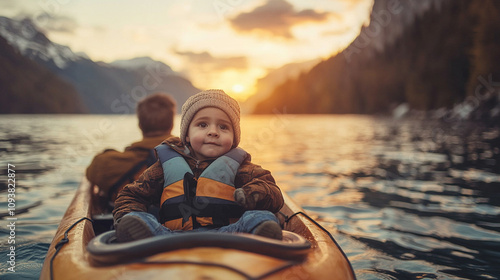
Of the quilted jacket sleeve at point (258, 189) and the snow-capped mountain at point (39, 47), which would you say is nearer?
the quilted jacket sleeve at point (258, 189)

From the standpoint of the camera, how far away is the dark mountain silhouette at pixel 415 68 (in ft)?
134

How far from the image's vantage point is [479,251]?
4.12 meters

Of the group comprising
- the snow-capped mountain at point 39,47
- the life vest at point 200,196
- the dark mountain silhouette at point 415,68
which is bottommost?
the life vest at point 200,196

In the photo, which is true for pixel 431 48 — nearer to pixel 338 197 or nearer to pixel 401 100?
pixel 401 100

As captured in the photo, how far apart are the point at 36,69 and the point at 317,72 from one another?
255ft

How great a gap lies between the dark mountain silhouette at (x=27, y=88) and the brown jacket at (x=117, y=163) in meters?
77.1

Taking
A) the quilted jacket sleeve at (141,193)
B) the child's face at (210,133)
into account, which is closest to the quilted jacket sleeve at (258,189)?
the child's face at (210,133)

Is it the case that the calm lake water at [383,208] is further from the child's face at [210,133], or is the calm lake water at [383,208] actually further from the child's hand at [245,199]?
the child's face at [210,133]

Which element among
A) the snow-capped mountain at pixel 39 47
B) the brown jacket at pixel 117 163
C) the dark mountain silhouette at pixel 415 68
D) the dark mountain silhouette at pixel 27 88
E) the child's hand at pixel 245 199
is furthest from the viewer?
the snow-capped mountain at pixel 39 47

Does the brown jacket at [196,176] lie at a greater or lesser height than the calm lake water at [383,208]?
greater

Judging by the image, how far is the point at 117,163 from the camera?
165 inches

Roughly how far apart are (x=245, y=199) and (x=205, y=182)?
1.26ft

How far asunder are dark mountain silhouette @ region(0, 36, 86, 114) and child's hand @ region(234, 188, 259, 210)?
79607 mm

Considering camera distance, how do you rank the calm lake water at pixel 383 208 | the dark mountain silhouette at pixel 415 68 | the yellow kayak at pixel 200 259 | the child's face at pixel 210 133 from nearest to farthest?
the yellow kayak at pixel 200 259 < the child's face at pixel 210 133 < the calm lake water at pixel 383 208 < the dark mountain silhouette at pixel 415 68
